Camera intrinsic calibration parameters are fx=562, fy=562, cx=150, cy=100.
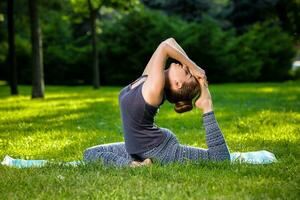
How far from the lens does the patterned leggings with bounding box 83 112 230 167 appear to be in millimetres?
6809

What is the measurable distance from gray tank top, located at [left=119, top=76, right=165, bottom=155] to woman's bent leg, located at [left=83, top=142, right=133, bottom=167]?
174mm

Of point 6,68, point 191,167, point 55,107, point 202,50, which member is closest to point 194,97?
point 191,167

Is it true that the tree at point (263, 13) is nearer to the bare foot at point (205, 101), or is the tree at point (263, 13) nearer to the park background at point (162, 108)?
the park background at point (162, 108)

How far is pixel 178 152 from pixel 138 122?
2.36 feet

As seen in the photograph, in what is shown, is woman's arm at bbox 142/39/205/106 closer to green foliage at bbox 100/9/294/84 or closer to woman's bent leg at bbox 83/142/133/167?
woman's bent leg at bbox 83/142/133/167

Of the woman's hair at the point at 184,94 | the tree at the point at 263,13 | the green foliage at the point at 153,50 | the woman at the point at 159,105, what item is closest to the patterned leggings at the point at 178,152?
the woman at the point at 159,105

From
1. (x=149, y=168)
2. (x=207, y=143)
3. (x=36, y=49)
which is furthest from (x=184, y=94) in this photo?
(x=36, y=49)

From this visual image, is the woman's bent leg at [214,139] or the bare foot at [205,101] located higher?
the bare foot at [205,101]

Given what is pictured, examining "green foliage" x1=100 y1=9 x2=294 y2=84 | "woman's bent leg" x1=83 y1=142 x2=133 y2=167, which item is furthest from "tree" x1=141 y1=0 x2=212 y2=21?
"woman's bent leg" x1=83 y1=142 x2=133 y2=167

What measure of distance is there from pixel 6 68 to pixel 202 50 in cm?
1403

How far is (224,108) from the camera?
1612 cm

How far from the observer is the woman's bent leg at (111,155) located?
689 centimetres

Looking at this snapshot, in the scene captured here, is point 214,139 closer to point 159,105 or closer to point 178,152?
point 178,152

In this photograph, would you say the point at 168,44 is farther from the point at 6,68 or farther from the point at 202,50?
the point at 6,68
